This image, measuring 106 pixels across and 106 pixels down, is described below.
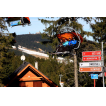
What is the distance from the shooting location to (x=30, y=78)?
19703 millimetres

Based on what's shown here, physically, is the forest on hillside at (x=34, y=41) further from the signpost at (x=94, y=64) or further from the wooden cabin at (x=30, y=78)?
the signpost at (x=94, y=64)

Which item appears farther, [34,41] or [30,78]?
[34,41]

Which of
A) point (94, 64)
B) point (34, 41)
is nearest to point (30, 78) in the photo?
point (94, 64)

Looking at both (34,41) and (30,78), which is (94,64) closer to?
(30,78)

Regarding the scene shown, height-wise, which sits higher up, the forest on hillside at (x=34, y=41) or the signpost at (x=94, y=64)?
the forest on hillside at (x=34, y=41)

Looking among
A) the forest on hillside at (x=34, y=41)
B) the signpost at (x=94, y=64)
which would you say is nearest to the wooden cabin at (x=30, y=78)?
the forest on hillside at (x=34, y=41)

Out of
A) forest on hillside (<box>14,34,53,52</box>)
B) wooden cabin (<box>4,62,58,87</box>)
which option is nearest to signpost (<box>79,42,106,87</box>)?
forest on hillside (<box>14,34,53,52</box>)

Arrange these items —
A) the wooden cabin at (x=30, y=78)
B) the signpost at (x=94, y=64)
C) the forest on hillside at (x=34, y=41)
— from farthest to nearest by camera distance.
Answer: the wooden cabin at (x=30, y=78) < the forest on hillside at (x=34, y=41) < the signpost at (x=94, y=64)

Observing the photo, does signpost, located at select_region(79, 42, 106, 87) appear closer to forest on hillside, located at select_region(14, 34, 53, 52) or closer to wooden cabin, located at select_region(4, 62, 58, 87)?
forest on hillside, located at select_region(14, 34, 53, 52)

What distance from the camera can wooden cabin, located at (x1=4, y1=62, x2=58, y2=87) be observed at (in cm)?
2000

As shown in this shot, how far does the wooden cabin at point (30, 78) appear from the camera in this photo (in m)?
20.0
